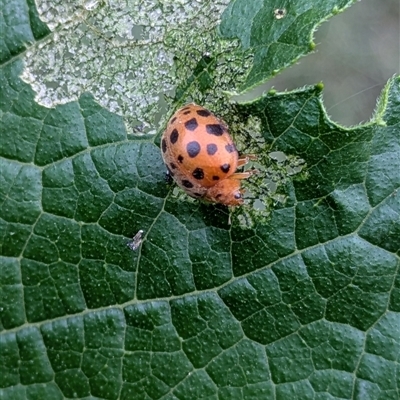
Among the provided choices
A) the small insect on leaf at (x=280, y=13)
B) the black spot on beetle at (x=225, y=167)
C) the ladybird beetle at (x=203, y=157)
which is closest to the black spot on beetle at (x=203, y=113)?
the ladybird beetle at (x=203, y=157)

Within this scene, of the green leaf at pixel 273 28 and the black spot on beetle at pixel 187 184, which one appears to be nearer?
the green leaf at pixel 273 28

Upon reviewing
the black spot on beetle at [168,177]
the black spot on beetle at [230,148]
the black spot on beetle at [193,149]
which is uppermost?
the black spot on beetle at [193,149]

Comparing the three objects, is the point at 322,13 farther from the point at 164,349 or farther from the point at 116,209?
the point at 164,349

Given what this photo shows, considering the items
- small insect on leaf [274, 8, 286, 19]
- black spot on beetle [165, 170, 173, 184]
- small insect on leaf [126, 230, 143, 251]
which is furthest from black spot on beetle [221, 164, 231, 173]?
small insect on leaf [274, 8, 286, 19]

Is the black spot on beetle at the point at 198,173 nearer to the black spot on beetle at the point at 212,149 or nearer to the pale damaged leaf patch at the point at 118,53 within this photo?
the black spot on beetle at the point at 212,149

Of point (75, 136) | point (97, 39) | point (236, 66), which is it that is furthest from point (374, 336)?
point (97, 39)

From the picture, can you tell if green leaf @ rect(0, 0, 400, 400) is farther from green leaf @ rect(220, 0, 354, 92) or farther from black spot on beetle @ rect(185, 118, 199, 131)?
black spot on beetle @ rect(185, 118, 199, 131)
